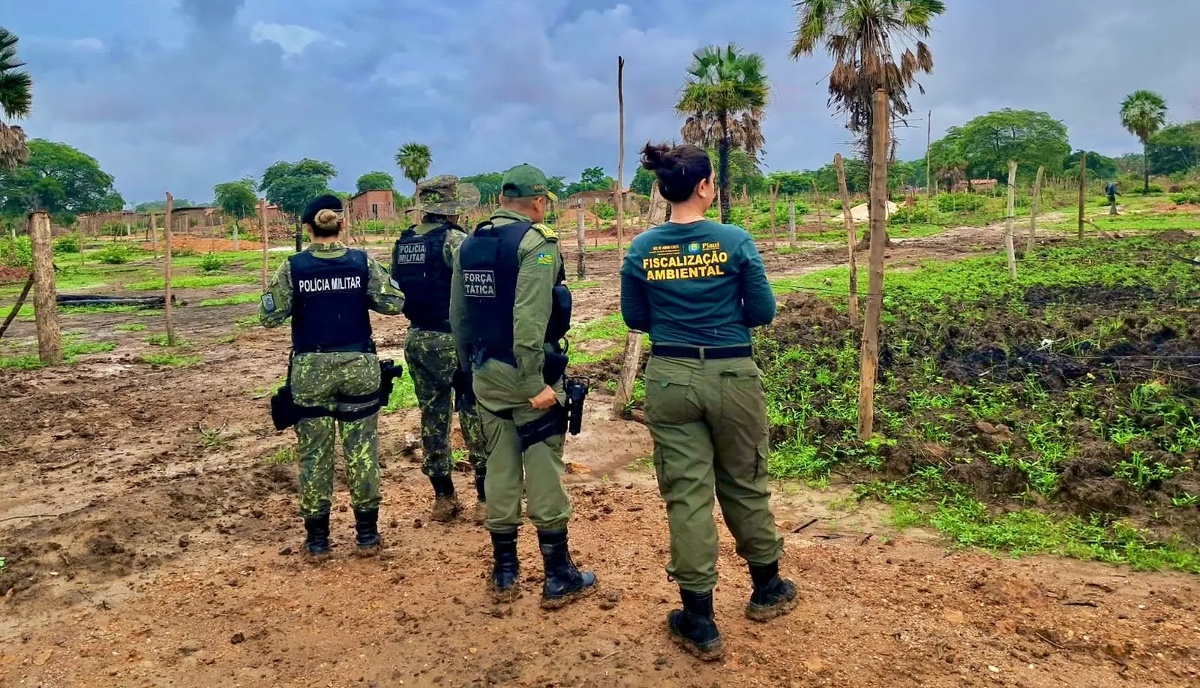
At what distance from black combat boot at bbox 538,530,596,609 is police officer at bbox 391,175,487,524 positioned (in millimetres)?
995

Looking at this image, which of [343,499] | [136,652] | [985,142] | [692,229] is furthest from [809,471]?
[985,142]

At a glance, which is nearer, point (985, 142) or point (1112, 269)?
point (1112, 269)

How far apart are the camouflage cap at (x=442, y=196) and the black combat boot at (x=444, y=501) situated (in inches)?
62.0

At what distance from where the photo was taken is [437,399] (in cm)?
466

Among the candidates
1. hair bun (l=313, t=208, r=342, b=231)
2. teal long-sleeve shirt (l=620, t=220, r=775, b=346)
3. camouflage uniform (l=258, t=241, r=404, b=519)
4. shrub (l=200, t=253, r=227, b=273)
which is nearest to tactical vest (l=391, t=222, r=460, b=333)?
camouflage uniform (l=258, t=241, r=404, b=519)

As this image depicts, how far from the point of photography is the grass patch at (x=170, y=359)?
10477mm

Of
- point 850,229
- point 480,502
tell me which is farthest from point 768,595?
point 850,229

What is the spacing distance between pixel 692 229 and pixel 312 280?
6.93 feet

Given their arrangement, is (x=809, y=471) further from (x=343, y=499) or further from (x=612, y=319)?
(x=612, y=319)

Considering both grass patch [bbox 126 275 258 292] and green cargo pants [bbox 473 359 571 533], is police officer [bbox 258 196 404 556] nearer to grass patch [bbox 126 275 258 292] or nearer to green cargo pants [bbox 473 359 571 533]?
green cargo pants [bbox 473 359 571 533]

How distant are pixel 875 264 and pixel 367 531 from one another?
3.65 meters

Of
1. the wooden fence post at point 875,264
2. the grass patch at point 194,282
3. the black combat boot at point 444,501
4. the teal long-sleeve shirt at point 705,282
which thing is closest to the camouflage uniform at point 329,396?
the black combat boot at point 444,501

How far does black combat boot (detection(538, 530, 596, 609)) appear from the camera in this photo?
3508 mm

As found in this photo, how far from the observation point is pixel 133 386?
9047 millimetres
